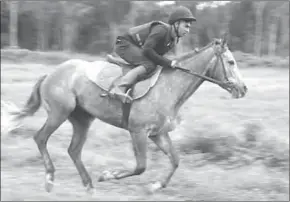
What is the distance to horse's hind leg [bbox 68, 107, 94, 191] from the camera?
6.20m

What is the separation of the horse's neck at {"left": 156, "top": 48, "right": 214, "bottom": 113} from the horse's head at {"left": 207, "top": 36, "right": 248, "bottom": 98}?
0.19 m

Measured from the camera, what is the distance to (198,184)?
764 centimetres

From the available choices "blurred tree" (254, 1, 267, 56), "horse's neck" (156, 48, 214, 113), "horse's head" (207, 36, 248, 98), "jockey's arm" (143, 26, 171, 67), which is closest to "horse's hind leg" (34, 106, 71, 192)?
"horse's neck" (156, 48, 214, 113)

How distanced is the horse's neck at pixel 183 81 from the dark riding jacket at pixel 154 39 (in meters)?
0.33

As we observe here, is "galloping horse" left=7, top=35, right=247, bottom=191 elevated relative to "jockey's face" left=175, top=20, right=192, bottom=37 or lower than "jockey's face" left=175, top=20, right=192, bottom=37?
lower

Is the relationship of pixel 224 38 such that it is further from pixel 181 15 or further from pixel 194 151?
pixel 194 151

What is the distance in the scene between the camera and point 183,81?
567 cm

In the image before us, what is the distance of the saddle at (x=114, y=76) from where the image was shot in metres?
5.66

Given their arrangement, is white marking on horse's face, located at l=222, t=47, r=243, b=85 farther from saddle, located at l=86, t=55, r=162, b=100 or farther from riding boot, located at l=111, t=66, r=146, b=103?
riding boot, located at l=111, t=66, r=146, b=103

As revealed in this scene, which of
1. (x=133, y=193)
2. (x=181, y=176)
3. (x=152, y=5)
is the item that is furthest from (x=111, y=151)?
(x=152, y=5)

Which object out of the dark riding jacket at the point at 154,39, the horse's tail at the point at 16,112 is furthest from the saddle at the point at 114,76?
the horse's tail at the point at 16,112

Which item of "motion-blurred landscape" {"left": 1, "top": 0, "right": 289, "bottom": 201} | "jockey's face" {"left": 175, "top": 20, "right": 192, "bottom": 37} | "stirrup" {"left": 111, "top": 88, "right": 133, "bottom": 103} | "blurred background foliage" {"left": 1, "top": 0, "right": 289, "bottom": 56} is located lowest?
"blurred background foliage" {"left": 1, "top": 0, "right": 289, "bottom": 56}

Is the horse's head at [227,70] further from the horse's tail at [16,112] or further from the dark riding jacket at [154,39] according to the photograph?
the horse's tail at [16,112]

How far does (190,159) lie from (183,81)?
347 centimetres
